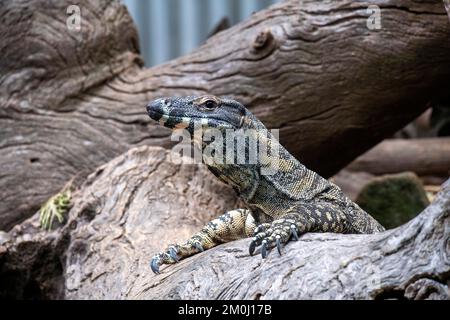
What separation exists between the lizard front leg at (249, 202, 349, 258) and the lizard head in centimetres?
75

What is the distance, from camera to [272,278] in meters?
3.92

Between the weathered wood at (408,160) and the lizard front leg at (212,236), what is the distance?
18.3 feet

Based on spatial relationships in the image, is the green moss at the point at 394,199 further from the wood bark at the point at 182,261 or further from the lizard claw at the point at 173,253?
the lizard claw at the point at 173,253

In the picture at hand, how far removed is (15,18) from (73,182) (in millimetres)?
1812

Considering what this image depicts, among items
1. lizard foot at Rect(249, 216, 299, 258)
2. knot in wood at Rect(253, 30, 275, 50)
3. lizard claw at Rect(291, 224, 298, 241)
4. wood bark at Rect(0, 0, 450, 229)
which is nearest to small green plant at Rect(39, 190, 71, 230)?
wood bark at Rect(0, 0, 450, 229)

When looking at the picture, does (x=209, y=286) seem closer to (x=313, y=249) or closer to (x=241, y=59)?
(x=313, y=249)

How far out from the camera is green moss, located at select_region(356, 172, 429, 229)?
818 centimetres

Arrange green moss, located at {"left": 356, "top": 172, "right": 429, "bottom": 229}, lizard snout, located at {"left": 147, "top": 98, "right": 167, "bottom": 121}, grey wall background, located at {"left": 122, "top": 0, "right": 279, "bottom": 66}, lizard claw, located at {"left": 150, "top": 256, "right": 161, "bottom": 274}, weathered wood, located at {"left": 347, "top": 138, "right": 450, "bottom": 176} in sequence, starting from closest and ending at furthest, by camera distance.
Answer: lizard snout, located at {"left": 147, "top": 98, "right": 167, "bottom": 121}
lizard claw, located at {"left": 150, "top": 256, "right": 161, "bottom": 274}
green moss, located at {"left": 356, "top": 172, "right": 429, "bottom": 229}
weathered wood, located at {"left": 347, "top": 138, "right": 450, "bottom": 176}
grey wall background, located at {"left": 122, "top": 0, "right": 279, "bottom": 66}

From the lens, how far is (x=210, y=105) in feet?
15.5

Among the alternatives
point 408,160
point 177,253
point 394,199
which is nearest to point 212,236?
point 177,253

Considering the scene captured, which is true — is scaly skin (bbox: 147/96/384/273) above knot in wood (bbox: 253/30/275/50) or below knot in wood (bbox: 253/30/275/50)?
below

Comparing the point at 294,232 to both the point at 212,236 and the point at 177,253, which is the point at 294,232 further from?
the point at 177,253

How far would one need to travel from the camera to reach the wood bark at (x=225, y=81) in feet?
A: 22.5

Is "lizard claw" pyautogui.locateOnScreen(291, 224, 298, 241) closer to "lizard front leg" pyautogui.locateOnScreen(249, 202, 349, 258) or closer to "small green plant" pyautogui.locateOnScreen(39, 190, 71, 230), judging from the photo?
"lizard front leg" pyautogui.locateOnScreen(249, 202, 349, 258)
